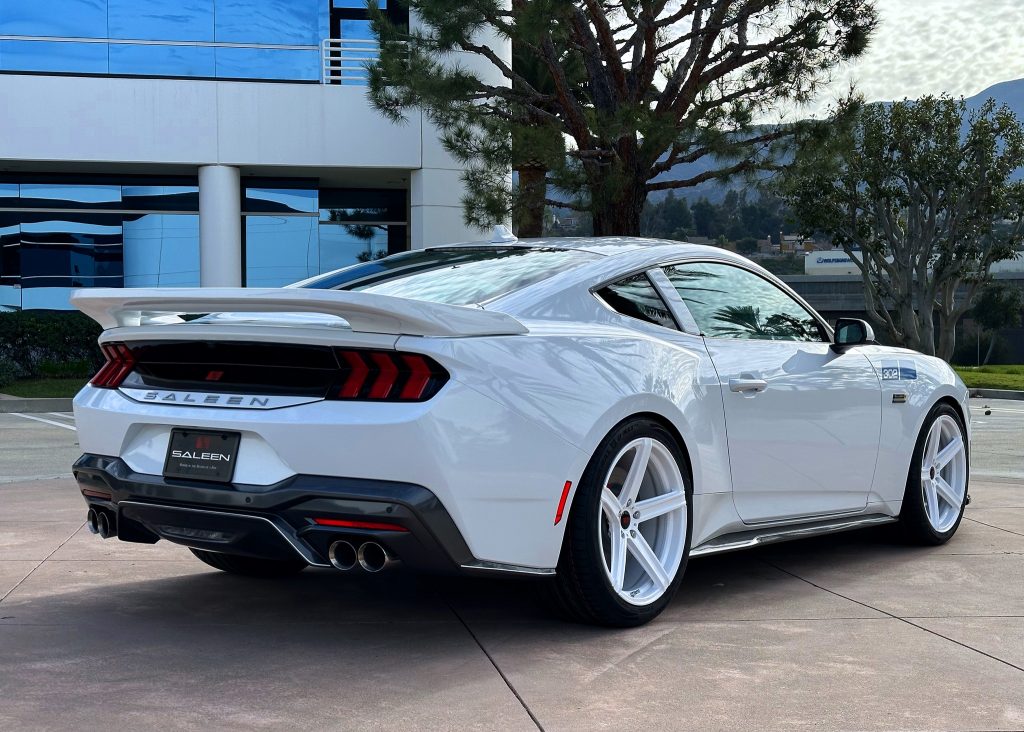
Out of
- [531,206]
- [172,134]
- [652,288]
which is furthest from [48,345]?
[652,288]

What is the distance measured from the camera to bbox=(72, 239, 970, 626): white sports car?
3795 millimetres

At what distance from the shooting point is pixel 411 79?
58.1ft

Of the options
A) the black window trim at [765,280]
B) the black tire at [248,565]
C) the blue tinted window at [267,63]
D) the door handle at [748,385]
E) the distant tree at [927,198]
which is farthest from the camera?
the distant tree at [927,198]

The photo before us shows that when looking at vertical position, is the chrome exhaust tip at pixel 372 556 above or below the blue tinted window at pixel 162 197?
below

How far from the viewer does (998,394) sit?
27.1 metres

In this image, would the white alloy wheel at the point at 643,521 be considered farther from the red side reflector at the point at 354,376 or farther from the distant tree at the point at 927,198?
the distant tree at the point at 927,198

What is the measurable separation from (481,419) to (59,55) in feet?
76.9

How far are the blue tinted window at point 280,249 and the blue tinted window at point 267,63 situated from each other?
348cm

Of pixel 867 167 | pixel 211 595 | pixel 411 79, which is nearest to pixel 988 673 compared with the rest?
pixel 211 595

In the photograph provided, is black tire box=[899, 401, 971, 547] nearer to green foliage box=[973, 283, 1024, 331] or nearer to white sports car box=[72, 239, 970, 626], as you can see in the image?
white sports car box=[72, 239, 970, 626]

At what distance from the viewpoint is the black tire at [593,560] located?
163 inches

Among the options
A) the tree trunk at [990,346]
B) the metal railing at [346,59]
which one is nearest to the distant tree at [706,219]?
the tree trunk at [990,346]

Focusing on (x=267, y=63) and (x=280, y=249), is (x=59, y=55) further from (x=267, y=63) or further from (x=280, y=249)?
(x=280, y=249)

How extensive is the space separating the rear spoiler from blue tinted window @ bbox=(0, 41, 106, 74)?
22.2 m
